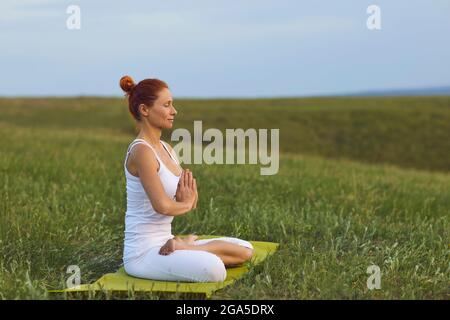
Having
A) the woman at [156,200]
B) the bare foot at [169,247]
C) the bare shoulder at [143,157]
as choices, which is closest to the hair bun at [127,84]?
the woman at [156,200]

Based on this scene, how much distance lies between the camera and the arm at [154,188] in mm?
6982

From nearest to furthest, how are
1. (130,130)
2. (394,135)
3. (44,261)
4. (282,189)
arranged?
(44,261), (282,189), (394,135), (130,130)

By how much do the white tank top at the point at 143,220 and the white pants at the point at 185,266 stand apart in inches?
5.7

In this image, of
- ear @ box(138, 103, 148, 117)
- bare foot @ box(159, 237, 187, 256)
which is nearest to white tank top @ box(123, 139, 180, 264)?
bare foot @ box(159, 237, 187, 256)

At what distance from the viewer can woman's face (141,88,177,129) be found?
7.03 metres

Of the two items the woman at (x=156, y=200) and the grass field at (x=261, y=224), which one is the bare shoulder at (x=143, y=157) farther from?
A: the grass field at (x=261, y=224)

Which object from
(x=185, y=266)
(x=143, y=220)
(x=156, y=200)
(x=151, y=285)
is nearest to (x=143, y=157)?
(x=156, y=200)

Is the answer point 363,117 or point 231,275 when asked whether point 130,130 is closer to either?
point 363,117

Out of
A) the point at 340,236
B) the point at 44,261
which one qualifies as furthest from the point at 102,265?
the point at 340,236

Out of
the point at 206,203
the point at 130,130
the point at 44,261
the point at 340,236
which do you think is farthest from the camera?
the point at 130,130

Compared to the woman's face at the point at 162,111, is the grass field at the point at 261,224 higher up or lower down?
lower down

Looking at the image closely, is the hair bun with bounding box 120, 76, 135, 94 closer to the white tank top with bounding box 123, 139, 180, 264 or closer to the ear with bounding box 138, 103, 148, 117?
the ear with bounding box 138, 103, 148, 117

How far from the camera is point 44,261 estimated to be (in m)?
8.68
